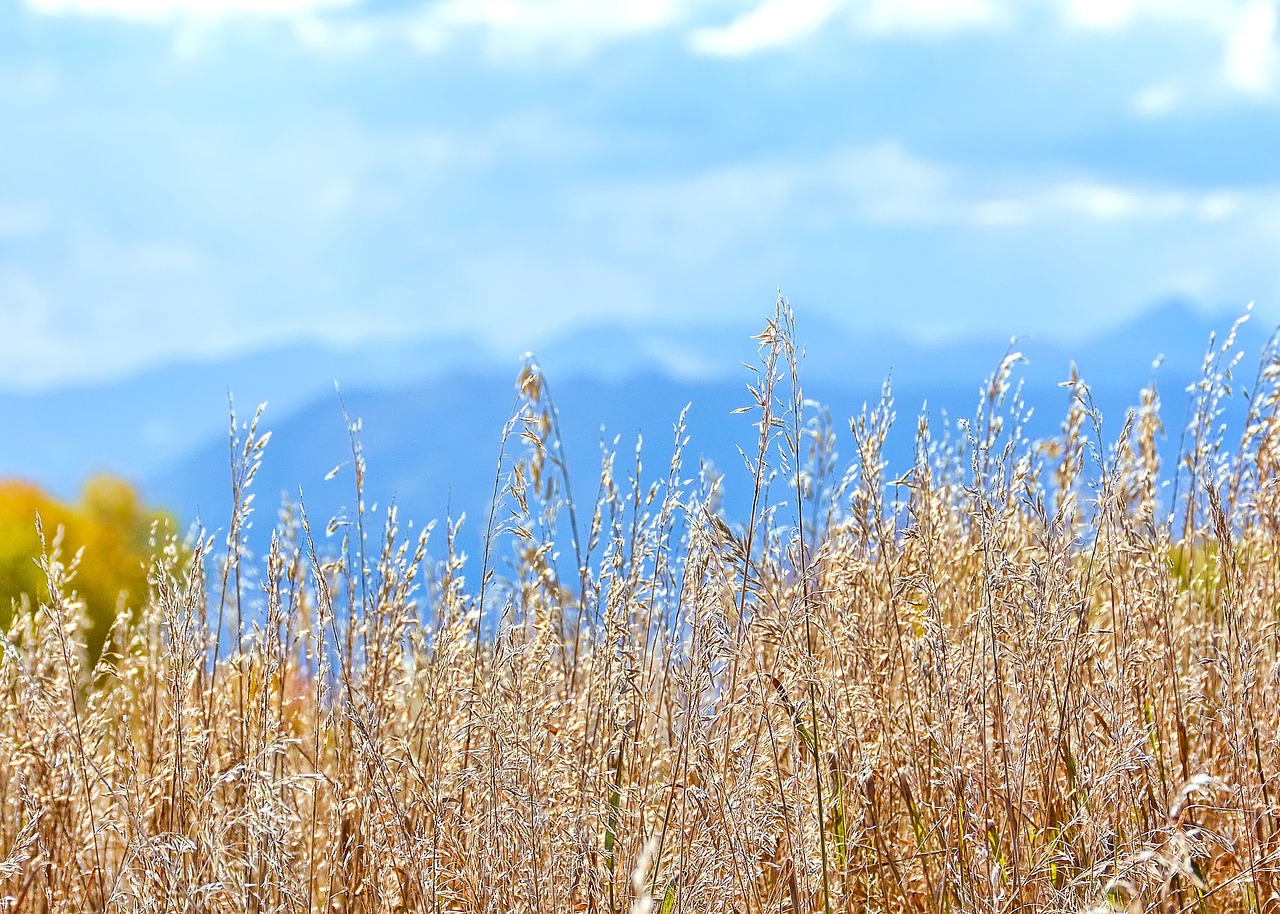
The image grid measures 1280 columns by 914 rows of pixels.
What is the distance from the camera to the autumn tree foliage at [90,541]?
45.9 feet

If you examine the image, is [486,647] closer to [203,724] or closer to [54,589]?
[203,724]

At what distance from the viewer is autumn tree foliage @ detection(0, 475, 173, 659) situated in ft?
45.9

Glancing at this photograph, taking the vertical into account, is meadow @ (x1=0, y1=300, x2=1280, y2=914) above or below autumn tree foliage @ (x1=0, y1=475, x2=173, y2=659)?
below

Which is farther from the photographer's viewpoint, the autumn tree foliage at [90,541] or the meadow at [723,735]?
the autumn tree foliage at [90,541]

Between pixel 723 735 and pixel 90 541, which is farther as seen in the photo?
pixel 90 541

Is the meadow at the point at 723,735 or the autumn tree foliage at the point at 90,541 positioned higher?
the autumn tree foliage at the point at 90,541

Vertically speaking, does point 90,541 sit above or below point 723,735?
above

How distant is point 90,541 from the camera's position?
17469mm

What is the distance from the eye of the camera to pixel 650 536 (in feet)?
8.05

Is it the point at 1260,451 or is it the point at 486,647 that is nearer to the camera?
the point at 486,647

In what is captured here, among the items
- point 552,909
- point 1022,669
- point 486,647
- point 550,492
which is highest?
point 550,492

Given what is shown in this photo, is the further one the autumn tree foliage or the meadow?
the autumn tree foliage

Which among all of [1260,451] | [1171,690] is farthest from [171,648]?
[1260,451]

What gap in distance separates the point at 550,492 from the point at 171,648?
112 cm
